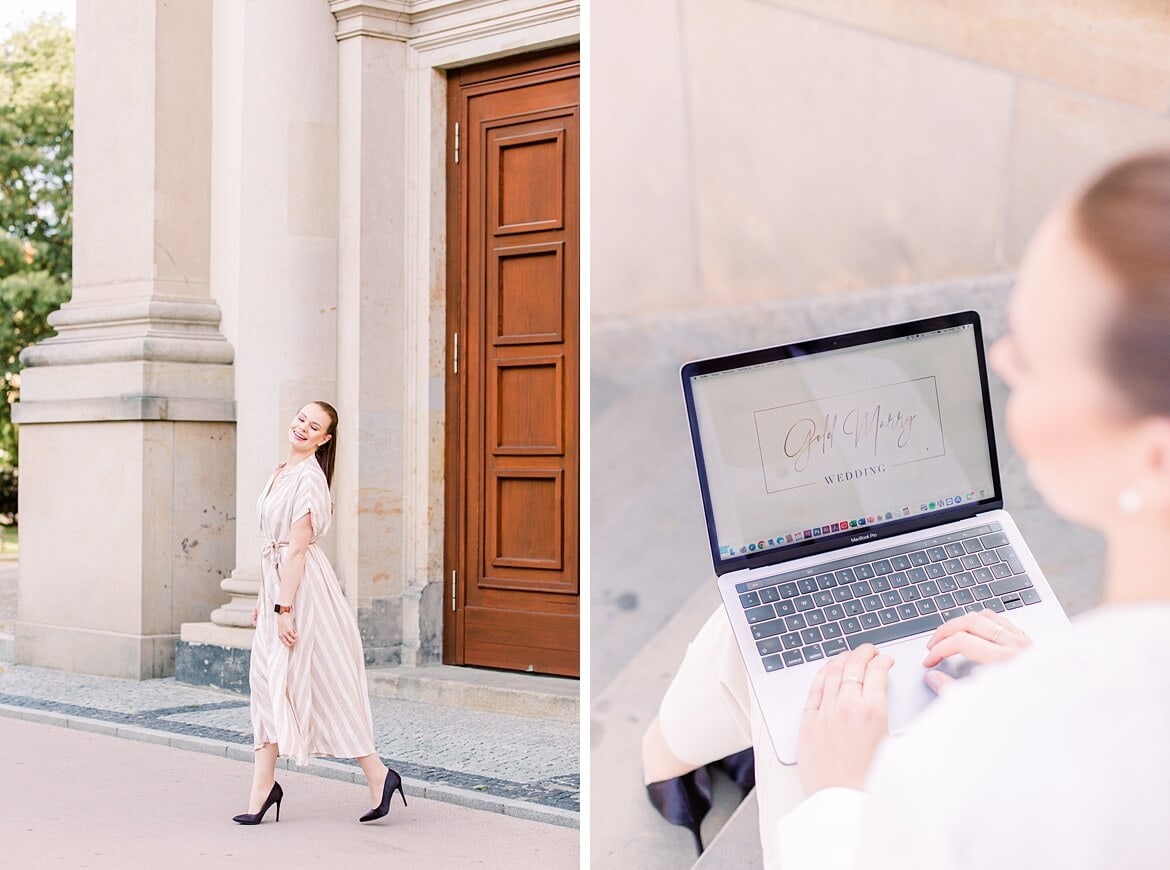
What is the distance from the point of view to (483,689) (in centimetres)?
811

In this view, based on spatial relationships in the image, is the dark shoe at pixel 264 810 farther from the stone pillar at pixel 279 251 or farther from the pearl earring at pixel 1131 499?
the pearl earring at pixel 1131 499

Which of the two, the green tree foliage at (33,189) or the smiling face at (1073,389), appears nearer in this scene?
the smiling face at (1073,389)

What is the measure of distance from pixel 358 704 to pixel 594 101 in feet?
13.0

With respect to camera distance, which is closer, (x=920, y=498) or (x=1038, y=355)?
(x=1038, y=355)

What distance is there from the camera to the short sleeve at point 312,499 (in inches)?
231

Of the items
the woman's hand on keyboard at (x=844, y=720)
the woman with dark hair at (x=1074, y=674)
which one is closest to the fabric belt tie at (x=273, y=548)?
the woman's hand on keyboard at (x=844, y=720)

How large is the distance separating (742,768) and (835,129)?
3.00ft

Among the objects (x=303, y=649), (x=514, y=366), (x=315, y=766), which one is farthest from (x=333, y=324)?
(x=303, y=649)

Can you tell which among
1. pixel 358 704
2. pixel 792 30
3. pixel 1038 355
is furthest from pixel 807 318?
pixel 358 704

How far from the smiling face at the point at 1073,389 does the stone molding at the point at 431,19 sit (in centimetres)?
740

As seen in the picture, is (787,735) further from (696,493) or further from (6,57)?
(6,57)

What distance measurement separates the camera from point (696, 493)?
2291 millimetres

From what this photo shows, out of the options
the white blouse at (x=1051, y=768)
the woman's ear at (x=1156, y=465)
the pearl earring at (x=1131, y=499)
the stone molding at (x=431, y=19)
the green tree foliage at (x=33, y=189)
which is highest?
the green tree foliage at (x=33, y=189)

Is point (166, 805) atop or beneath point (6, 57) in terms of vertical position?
beneath
